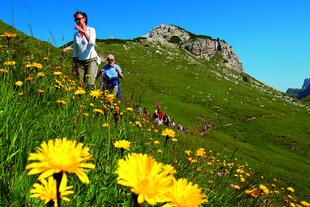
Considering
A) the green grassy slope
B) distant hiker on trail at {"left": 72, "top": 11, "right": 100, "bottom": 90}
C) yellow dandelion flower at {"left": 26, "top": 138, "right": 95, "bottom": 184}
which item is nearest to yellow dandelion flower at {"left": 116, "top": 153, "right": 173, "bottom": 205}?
yellow dandelion flower at {"left": 26, "top": 138, "right": 95, "bottom": 184}

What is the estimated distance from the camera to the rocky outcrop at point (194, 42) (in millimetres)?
124812

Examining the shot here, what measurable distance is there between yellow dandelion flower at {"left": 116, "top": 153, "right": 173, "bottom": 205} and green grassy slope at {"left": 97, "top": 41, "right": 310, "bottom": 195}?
73.1ft

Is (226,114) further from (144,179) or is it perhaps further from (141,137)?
(144,179)

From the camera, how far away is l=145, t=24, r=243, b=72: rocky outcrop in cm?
12481

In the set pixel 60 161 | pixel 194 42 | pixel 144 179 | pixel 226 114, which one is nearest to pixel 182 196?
pixel 144 179

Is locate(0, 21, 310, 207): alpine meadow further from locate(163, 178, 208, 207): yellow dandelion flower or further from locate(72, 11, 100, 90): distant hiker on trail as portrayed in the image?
locate(72, 11, 100, 90): distant hiker on trail

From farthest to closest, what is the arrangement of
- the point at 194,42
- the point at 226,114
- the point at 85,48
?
the point at 194,42, the point at 226,114, the point at 85,48

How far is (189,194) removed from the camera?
147cm

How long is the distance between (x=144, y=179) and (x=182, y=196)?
0.67 feet

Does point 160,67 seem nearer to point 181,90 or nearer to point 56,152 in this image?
point 181,90

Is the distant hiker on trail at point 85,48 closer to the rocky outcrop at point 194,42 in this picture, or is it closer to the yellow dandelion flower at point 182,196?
the yellow dandelion flower at point 182,196

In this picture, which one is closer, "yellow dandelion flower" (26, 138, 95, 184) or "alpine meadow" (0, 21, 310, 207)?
"yellow dandelion flower" (26, 138, 95, 184)

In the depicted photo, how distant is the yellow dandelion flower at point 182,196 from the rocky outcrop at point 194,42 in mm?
119900

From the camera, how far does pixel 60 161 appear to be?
1.38m
